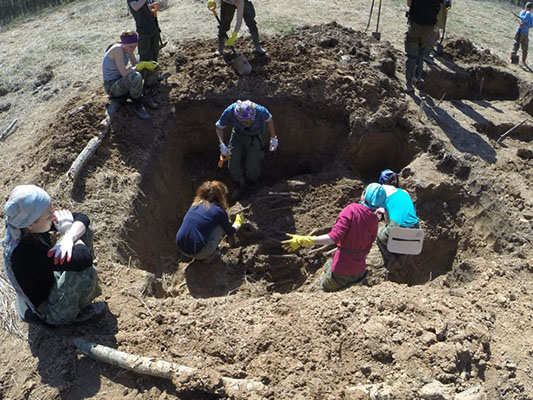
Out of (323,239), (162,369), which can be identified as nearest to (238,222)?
(323,239)

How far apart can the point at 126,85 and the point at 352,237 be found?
12.0 feet

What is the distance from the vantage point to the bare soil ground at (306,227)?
320 cm

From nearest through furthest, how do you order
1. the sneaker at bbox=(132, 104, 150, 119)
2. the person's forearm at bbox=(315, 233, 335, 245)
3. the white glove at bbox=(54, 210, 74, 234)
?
the white glove at bbox=(54, 210, 74, 234), the person's forearm at bbox=(315, 233, 335, 245), the sneaker at bbox=(132, 104, 150, 119)

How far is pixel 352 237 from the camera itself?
4039 millimetres

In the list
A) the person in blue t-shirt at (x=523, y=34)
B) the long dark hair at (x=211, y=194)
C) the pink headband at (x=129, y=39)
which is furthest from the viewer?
the person in blue t-shirt at (x=523, y=34)

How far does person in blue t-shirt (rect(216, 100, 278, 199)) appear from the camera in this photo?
547 centimetres

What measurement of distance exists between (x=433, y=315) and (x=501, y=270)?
1.40m

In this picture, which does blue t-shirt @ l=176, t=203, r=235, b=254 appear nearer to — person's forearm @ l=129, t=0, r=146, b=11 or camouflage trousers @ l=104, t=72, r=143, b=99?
camouflage trousers @ l=104, t=72, r=143, b=99

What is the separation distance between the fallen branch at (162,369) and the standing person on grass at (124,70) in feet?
11.7

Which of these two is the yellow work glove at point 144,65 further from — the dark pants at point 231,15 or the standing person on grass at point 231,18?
the dark pants at point 231,15

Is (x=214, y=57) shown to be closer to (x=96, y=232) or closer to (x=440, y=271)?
(x=96, y=232)

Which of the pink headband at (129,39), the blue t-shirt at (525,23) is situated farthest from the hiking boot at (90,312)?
the blue t-shirt at (525,23)

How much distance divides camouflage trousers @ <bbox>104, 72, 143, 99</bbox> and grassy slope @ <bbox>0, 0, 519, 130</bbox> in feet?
5.36

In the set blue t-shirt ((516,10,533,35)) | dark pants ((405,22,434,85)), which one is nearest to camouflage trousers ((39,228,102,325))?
dark pants ((405,22,434,85))
